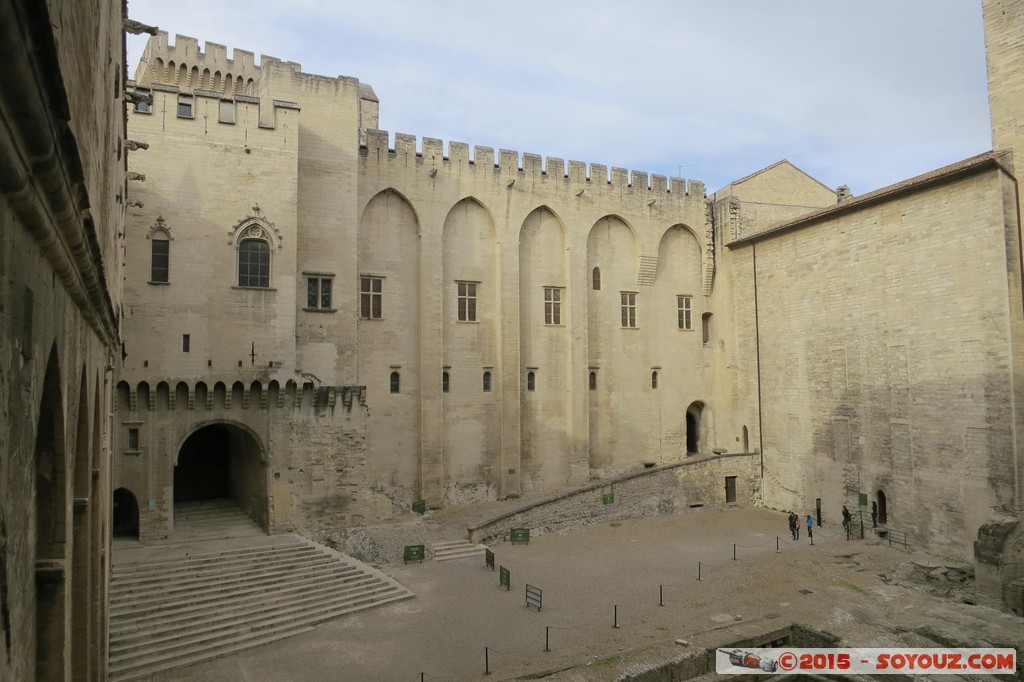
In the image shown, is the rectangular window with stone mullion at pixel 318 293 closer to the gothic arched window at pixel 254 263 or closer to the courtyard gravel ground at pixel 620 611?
the gothic arched window at pixel 254 263

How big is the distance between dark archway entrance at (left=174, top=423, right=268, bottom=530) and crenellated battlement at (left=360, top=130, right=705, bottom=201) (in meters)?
11.5

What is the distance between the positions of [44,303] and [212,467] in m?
22.5

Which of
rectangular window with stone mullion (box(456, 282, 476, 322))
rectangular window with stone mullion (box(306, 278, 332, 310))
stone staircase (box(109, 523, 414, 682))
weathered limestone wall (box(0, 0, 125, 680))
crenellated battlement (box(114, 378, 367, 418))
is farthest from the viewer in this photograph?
rectangular window with stone mullion (box(456, 282, 476, 322))

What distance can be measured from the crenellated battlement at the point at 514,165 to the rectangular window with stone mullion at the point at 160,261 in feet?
26.1

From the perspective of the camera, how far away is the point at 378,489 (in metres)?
24.0

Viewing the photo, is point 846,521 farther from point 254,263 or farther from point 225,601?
point 254,263

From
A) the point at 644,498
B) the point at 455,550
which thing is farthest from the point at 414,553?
the point at 644,498

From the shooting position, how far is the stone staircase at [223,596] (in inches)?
551

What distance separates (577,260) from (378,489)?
12372 mm

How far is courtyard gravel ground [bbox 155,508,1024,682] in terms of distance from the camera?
44.3ft

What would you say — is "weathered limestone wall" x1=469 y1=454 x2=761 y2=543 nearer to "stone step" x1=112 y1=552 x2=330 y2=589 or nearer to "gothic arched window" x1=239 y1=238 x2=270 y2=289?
"stone step" x1=112 y1=552 x2=330 y2=589

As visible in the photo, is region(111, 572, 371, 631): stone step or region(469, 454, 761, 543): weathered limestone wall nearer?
region(111, 572, 371, 631): stone step

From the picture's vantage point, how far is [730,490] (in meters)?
29.2

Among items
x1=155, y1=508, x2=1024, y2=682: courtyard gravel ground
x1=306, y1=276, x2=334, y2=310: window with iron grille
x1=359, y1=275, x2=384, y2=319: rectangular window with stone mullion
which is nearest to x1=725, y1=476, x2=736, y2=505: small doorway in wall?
x1=155, y1=508, x2=1024, y2=682: courtyard gravel ground
